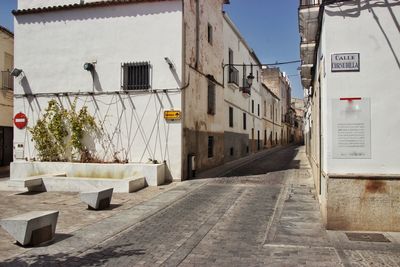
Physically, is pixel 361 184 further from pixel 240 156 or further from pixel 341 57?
pixel 240 156

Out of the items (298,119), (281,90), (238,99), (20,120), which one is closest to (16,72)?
(20,120)

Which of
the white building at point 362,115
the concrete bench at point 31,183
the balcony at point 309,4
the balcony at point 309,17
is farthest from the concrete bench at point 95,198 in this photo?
the balcony at point 309,4

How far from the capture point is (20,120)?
552 inches

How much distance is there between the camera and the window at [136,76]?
12937 millimetres

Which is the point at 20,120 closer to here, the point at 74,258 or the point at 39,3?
the point at 39,3

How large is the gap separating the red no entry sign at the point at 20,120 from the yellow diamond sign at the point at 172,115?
5.55 metres

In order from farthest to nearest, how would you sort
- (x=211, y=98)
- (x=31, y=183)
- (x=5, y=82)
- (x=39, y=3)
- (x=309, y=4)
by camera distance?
(x=5, y=82)
(x=211, y=98)
(x=39, y=3)
(x=31, y=183)
(x=309, y=4)

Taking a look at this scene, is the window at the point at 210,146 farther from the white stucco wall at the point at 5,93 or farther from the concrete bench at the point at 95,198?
the white stucco wall at the point at 5,93

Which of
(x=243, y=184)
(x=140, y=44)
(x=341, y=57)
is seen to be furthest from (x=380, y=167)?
(x=140, y=44)

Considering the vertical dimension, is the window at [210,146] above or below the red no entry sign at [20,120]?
below

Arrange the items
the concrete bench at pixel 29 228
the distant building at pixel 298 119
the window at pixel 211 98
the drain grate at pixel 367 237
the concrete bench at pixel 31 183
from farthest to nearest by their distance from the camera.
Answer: the distant building at pixel 298 119, the window at pixel 211 98, the concrete bench at pixel 31 183, the drain grate at pixel 367 237, the concrete bench at pixel 29 228

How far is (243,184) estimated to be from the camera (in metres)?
12.0

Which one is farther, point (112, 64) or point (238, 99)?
point (238, 99)

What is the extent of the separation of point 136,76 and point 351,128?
8.48 meters
